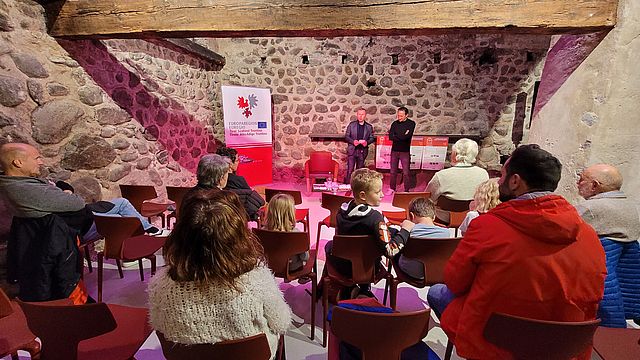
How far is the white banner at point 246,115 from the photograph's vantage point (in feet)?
17.9

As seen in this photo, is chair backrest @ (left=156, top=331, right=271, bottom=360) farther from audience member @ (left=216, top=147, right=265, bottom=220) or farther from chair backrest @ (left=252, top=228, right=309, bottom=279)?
audience member @ (left=216, top=147, right=265, bottom=220)

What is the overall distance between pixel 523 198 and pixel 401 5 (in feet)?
6.26

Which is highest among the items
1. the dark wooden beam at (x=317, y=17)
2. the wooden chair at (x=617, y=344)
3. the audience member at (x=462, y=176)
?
the dark wooden beam at (x=317, y=17)

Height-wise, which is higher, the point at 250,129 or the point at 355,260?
the point at 250,129

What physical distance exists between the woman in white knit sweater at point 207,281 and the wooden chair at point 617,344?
4.31 ft

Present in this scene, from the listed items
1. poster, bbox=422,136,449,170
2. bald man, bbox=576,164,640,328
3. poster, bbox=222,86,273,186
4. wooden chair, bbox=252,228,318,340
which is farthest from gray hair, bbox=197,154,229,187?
poster, bbox=422,136,449,170

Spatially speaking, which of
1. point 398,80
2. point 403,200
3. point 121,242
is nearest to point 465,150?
point 403,200

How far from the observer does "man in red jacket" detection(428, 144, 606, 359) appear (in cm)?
114

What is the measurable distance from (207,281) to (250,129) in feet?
16.3

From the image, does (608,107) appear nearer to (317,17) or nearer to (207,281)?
(317,17)

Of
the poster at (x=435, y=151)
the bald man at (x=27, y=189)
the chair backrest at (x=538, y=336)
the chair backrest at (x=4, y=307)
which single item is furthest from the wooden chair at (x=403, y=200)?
the poster at (x=435, y=151)

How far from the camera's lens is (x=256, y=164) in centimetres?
610

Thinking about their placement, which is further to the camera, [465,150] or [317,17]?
[465,150]

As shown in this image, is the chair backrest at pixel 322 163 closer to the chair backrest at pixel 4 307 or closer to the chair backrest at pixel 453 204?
the chair backrest at pixel 453 204
